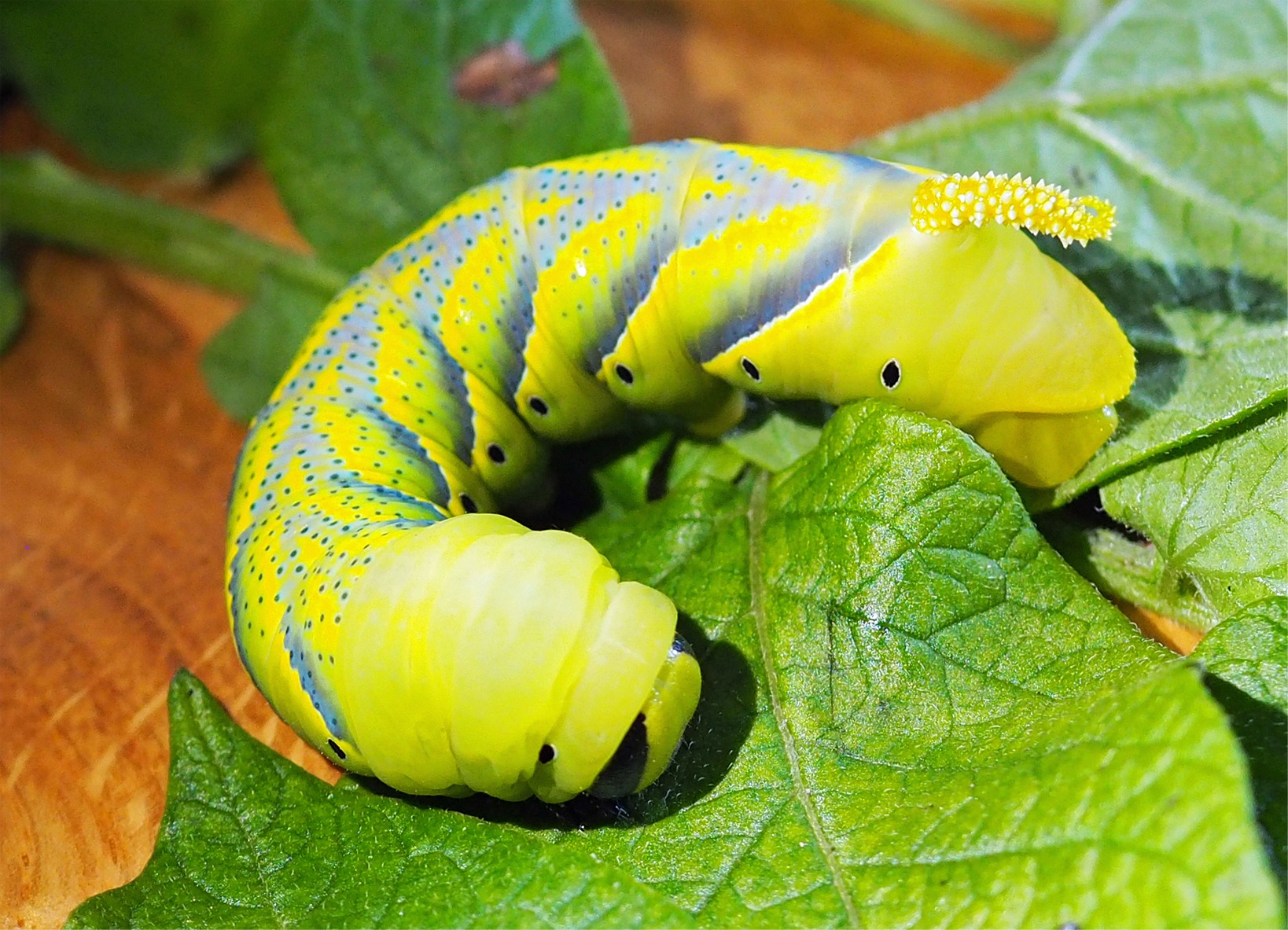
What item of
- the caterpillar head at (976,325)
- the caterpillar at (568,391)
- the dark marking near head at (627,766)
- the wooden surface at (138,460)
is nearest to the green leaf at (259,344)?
the wooden surface at (138,460)

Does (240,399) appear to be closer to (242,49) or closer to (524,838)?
(242,49)

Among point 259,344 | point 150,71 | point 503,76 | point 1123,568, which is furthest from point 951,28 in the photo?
point 150,71

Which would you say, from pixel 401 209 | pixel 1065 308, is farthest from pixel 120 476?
pixel 1065 308

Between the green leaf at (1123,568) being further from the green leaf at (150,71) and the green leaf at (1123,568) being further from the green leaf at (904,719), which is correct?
the green leaf at (150,71)

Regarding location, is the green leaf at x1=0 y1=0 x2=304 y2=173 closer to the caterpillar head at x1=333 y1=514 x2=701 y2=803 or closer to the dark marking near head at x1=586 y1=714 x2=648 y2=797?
the caterpillar head at x1=333 y1=514 x2=701 y2=803

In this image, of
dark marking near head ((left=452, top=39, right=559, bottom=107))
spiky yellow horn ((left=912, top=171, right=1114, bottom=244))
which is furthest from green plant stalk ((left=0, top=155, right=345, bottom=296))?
spiky yellow horn ((left=912, top=171, right=1114, bottom=244))

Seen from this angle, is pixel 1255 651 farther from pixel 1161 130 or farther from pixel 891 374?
pixel 1161 130
